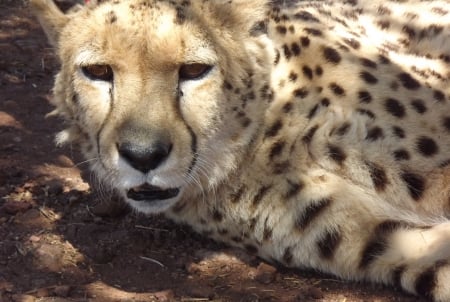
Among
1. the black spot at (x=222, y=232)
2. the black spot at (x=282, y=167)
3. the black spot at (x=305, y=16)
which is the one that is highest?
the black spot at (x=305, y=16)

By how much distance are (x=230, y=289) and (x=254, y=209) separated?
303 mm

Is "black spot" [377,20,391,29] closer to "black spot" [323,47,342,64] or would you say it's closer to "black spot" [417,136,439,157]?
"black spot" [323,47,342,64]

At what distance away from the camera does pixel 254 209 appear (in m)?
2.90

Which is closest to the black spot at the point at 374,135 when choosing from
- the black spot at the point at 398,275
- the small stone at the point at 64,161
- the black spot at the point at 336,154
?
the black spot at the point at 336,154

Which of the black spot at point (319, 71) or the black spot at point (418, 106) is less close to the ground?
the black spot at point (319, 71)

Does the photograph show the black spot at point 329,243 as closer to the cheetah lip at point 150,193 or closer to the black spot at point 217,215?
the black spot at point 217,215

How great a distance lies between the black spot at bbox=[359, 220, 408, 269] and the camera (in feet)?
8.95

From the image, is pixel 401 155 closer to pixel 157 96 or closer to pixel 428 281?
pixel 428 281

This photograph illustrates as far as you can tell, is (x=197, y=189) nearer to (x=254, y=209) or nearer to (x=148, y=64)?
(x=254, y=209)

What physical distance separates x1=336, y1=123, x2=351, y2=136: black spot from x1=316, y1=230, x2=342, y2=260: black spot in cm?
34

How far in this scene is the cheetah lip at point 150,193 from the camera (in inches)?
106

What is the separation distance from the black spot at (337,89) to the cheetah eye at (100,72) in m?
0.79

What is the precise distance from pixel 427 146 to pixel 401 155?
11 centimetres

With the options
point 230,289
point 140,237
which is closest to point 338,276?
point 230,289
